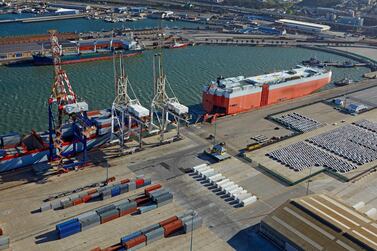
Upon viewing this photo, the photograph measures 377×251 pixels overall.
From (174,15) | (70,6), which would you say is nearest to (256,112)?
(174,15)

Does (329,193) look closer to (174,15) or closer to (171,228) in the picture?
(171,228)

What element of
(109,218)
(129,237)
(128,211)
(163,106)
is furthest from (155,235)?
(163,106)

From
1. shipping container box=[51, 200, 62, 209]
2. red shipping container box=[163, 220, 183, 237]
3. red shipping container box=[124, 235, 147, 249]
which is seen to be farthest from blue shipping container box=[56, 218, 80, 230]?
red shipping container box=[163, 220, 183, 237]

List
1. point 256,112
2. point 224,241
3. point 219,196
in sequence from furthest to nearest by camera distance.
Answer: point 256,112, point 219,196, point 224,241

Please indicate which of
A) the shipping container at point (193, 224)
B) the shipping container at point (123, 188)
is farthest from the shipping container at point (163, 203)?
the shipping container at point (193, 224)

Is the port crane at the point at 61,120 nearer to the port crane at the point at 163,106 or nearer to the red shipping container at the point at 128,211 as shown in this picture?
the port crane at the point at 163,106

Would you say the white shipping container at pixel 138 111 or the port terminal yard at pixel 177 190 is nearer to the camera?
the port terminal yard at pixel 177 190

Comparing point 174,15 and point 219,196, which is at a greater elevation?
point 174,15

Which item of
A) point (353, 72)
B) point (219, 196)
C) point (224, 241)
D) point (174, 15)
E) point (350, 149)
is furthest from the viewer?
point (174, 15)

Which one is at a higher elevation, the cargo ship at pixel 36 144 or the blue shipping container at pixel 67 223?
the cargo ship at pixel 36 144
